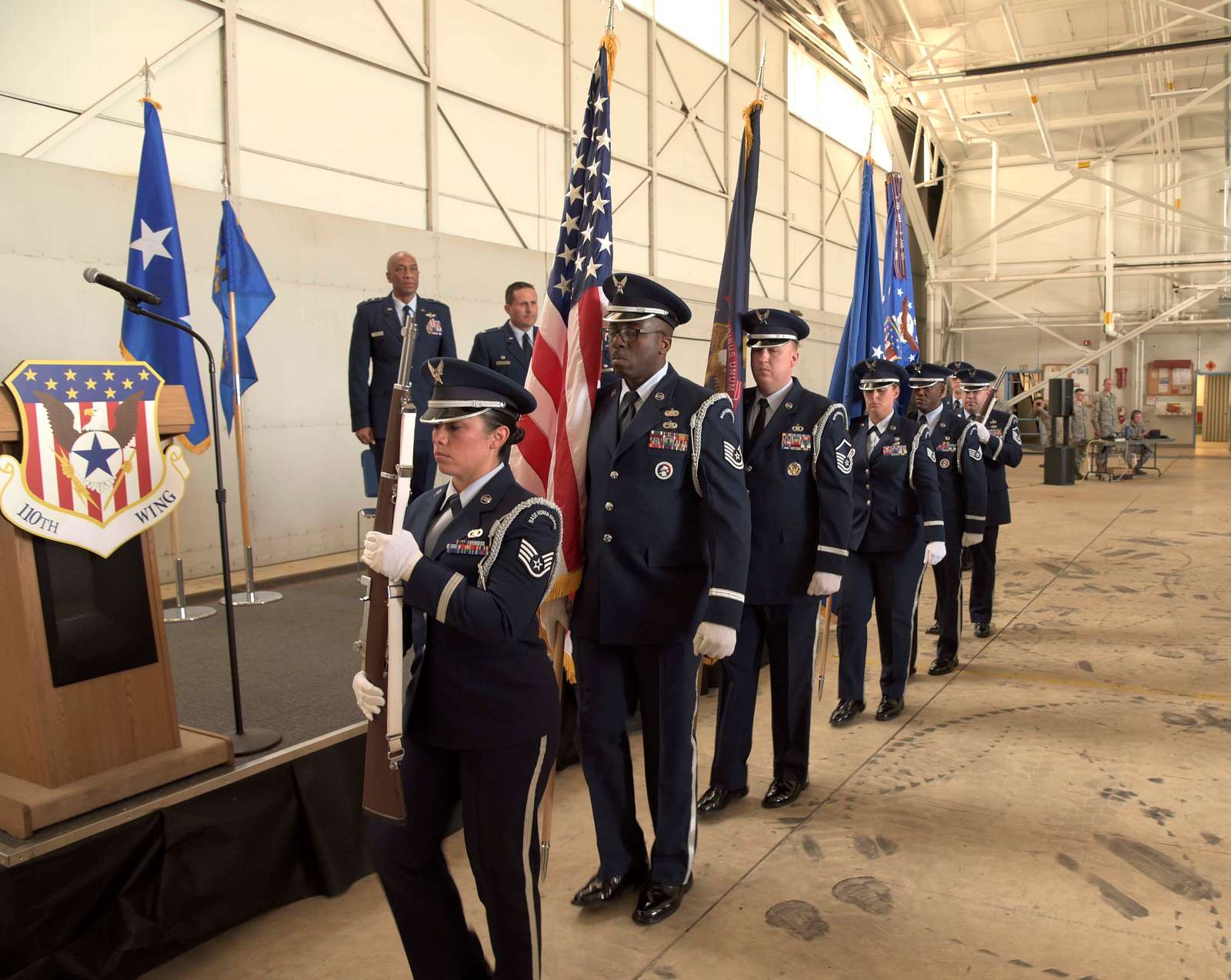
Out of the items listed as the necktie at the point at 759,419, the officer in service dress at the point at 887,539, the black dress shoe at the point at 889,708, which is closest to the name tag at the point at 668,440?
the necktie at the point at 759,419

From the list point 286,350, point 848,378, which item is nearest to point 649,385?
point 848,378

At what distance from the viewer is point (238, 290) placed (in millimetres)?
5457

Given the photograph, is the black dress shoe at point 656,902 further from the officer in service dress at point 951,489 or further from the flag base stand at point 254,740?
the officer in service dress at point 951,489

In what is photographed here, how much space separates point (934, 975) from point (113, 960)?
1.95 meters

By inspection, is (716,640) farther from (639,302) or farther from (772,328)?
(772,328)

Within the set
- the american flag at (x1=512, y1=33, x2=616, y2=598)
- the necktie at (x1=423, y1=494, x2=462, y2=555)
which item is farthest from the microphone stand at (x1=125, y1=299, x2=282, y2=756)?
the necktie at (x1=423, y1=494, x2=462, y2=555)

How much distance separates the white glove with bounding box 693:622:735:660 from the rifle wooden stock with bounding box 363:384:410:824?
37.4 inches

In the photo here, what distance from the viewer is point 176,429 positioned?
2875mm

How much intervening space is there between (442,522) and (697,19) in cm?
1247

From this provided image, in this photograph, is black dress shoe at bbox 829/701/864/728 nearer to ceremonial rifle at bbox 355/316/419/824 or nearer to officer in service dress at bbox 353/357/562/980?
officer in service dress at bbox 353/357/562/980

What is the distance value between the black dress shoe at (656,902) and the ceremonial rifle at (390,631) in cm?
105

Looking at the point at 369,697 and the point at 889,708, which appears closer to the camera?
the point at 369,697

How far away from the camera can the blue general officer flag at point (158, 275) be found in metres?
4.63

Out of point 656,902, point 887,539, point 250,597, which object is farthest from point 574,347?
point 250,597
